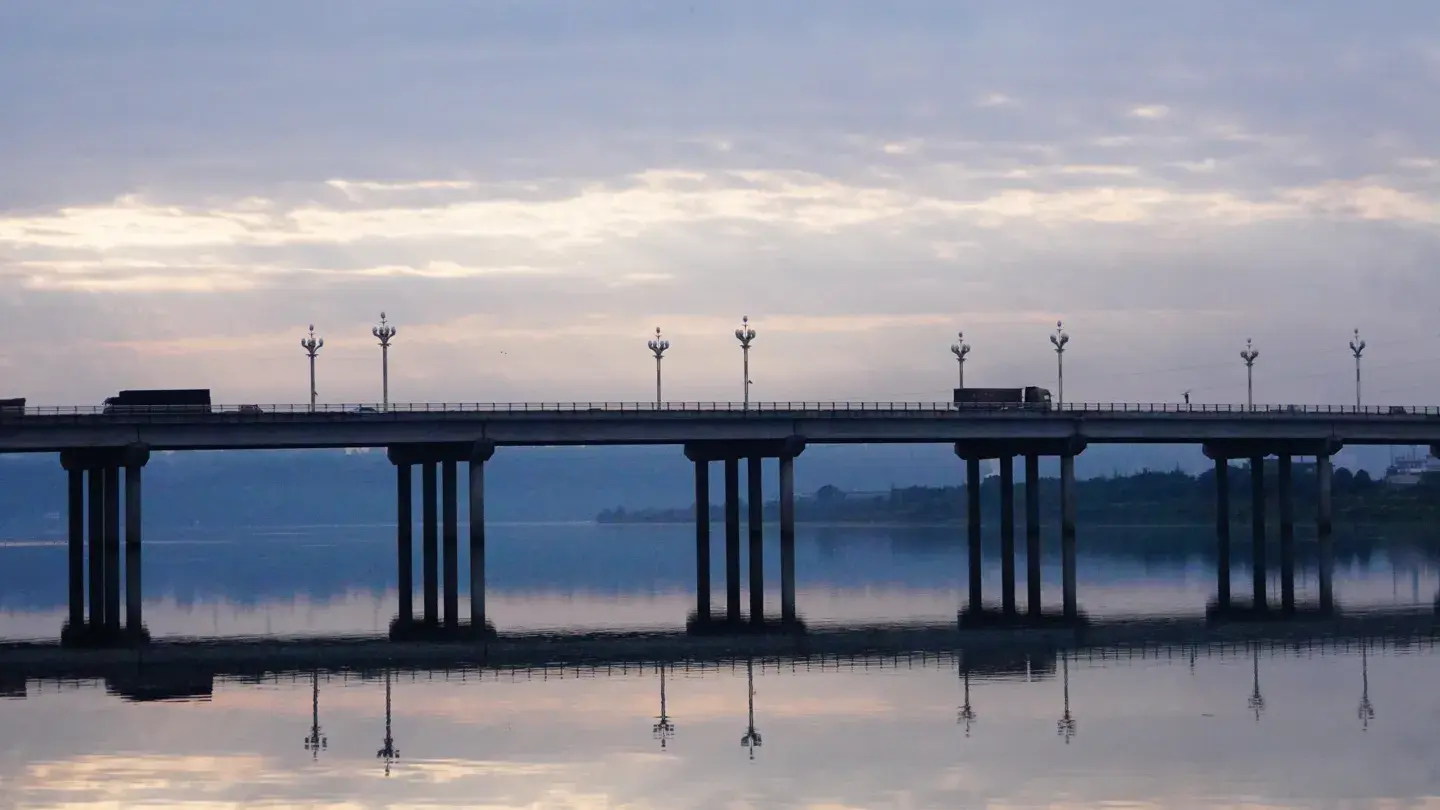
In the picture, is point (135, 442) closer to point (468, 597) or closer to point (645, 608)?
point (468, 597)

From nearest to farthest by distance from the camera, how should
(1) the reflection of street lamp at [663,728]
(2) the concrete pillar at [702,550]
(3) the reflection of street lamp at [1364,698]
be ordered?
(1) the reflection of street lamp at [663,728]
(3) the reflection of street lamp at [1364,698]
(2) the concrete pillar at [702,550]

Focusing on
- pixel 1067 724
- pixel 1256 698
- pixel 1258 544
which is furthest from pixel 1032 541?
pixel 1067 724

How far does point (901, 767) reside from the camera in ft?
134

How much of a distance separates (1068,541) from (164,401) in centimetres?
5269

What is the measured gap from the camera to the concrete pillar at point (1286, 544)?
93.3m

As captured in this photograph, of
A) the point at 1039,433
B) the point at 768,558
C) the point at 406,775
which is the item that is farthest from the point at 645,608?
the point at 768,558

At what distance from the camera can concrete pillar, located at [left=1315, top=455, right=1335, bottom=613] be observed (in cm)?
9356

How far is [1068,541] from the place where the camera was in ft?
374

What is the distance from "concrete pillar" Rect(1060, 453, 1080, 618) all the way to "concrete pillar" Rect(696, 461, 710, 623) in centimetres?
1715

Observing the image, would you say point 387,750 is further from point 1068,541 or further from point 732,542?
point 1068,541

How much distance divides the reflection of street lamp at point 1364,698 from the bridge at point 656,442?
21182 millimetres

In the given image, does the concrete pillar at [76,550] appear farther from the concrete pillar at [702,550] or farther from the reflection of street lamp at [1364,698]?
the reflection of street lamp at [1364,698]

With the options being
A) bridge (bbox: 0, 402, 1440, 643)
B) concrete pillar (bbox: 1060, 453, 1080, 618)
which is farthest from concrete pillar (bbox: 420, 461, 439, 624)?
concrete pillar (bbox: 1060, 453, 1080, 618)

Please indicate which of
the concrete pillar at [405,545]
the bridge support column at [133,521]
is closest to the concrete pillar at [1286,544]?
the concrete pillar at [405,545]
